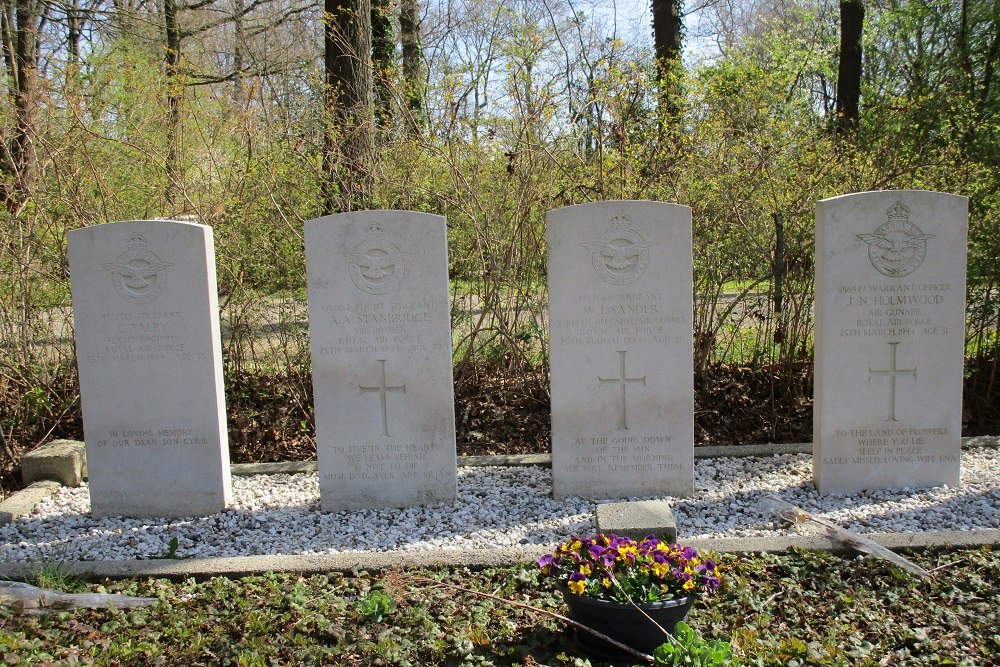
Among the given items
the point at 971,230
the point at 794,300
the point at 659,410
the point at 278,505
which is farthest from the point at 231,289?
the point at 971,230

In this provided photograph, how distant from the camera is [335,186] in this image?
21.9 feet

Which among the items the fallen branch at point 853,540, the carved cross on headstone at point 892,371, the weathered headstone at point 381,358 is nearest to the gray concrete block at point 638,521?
the fallen branch at point 853,540

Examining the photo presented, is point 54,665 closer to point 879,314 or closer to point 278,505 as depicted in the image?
point 278,505

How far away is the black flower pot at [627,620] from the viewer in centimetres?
295

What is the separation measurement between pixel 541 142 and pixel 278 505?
3378mm

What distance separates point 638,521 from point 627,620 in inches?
32.5

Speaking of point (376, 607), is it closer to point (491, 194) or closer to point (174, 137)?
point (491, 194)

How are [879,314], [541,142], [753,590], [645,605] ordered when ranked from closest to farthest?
[645,605] < [753,590] < [879,314] < [541,142]

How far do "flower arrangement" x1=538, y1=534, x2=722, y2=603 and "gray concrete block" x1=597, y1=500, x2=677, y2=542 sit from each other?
44cm

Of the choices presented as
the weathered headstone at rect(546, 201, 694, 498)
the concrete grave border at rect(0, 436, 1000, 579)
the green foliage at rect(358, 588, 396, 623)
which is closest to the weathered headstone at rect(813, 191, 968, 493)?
the weathered headstone at rect(546, 201, 694, 498)

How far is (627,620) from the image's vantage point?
296 cm

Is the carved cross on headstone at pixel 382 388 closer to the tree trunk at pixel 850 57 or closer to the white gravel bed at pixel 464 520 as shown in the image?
the white gravel bed at pixel 464 520

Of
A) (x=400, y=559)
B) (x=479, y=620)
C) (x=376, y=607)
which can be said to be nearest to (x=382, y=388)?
(x=400, y=559)

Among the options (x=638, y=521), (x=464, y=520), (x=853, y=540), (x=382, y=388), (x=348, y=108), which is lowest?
(x=464, y=520)
